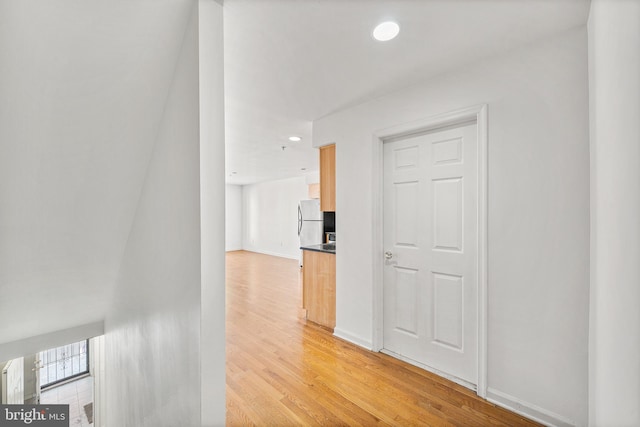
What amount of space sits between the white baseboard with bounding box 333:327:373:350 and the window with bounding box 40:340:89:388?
538 cm

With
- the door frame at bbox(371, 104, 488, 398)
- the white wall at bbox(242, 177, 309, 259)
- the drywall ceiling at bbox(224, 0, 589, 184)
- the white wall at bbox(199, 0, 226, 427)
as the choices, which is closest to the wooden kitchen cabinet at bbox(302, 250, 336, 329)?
the door frame at bbox(371, 104, 488, 398)

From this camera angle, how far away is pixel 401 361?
2330 mm

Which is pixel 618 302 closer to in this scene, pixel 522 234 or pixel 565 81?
pixel 522 234

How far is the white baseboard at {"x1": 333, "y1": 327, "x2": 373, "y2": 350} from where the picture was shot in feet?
8.26

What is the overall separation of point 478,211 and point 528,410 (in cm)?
130

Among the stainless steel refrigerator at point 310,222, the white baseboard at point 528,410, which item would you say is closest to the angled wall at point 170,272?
the white baseboard at point 528,410

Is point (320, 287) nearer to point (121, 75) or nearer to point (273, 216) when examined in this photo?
point (121, 75)

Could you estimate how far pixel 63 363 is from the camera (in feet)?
16.9

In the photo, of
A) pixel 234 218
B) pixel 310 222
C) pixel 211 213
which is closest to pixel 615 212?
pixel 211 213

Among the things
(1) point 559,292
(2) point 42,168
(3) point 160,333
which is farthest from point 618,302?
(2) point 42,168

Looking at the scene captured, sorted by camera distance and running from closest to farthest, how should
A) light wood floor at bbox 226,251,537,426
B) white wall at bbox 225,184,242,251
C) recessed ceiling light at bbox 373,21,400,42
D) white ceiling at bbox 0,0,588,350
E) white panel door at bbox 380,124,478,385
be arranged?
white ceiling at bbox 0,0,588,350 < recessed ceiling light at bbox 373,21,400,42 < light wood floor at bbox 226,251,537,426 < white panel door at bbox 380,124,478,385 < white wall at bbox 225,184,242,251

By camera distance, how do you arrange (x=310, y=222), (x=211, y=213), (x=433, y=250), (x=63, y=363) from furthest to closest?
1. (x=310, y=222)
2. (x=63, y=363)
3. (x=433, y=250)
4. (x=211, y=213)

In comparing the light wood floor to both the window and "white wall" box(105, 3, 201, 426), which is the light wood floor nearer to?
"white wall" box(105, 3, 201, 426)

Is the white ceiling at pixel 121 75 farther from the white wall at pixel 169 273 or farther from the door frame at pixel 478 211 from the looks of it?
the door frame at pixel 478 211
